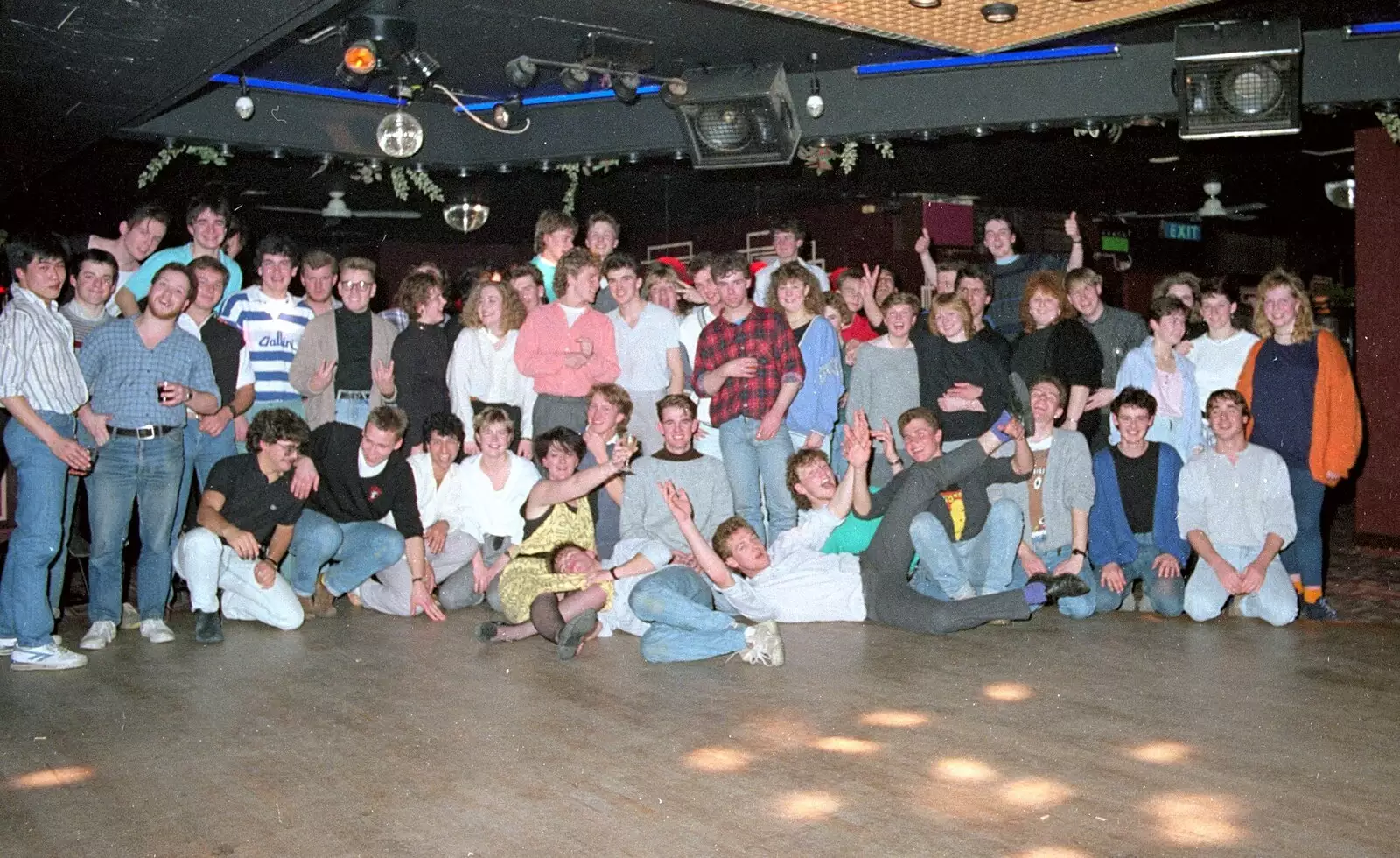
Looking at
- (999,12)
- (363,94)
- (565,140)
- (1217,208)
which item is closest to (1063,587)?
(999,12)

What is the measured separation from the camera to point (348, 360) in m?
5.86

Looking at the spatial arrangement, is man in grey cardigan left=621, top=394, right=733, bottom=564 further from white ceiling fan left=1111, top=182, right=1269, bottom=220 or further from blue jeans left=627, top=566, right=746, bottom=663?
white ceiling fan left=1111, top=182, right=1269, bottom=220

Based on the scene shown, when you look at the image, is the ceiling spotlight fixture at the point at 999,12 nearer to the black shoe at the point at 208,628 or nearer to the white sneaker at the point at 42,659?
the black shoe at the point at 208,628

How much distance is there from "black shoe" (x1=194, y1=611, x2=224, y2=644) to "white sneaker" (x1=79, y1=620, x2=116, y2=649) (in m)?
0.32

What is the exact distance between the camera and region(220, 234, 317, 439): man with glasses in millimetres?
5801

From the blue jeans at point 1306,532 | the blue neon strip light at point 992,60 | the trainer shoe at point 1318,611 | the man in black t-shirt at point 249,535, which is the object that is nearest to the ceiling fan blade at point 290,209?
the blue neon strip light at point 992,60

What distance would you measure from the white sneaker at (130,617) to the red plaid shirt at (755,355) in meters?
2.61

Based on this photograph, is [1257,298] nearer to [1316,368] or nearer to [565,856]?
[1316,368]

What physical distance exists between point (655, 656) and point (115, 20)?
2.94 meters

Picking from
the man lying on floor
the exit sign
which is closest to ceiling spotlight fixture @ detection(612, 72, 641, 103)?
the man lying on floor

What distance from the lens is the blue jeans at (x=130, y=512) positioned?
5.03 m

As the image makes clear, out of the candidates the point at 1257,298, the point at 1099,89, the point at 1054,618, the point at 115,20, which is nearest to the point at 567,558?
the point at 1054,618

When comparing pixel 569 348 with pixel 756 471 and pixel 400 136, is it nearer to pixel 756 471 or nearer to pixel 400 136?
pixel 756 471

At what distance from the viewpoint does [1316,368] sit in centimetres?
558
